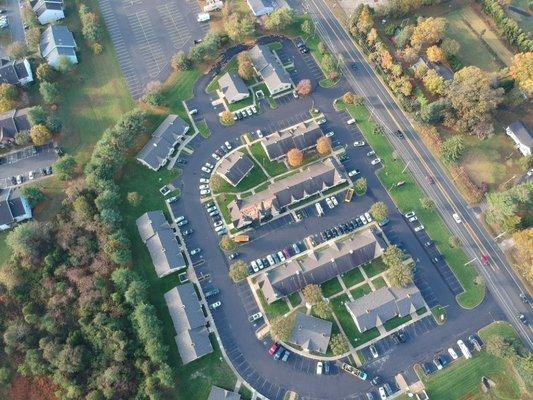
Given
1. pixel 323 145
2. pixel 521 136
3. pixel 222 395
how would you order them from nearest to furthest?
pixel 222 395 → pixel 323 145 → pixel 521 136

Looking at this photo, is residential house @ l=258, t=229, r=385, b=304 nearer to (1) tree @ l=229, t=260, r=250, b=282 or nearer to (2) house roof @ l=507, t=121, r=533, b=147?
(1) tree @ l=229, t=260, r=250, b=282

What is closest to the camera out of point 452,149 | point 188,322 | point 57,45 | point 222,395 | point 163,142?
point 222,395

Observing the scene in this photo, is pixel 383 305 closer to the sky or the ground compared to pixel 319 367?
closer to the sky

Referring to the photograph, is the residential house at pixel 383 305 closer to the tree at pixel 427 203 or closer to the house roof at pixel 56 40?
the tree at pixel 427 203

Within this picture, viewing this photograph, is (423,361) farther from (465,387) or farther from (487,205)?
(487,205)

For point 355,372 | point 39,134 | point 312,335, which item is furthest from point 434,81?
point 39,134

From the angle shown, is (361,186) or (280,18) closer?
(361,186)

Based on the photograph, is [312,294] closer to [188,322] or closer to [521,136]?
[188,322]
